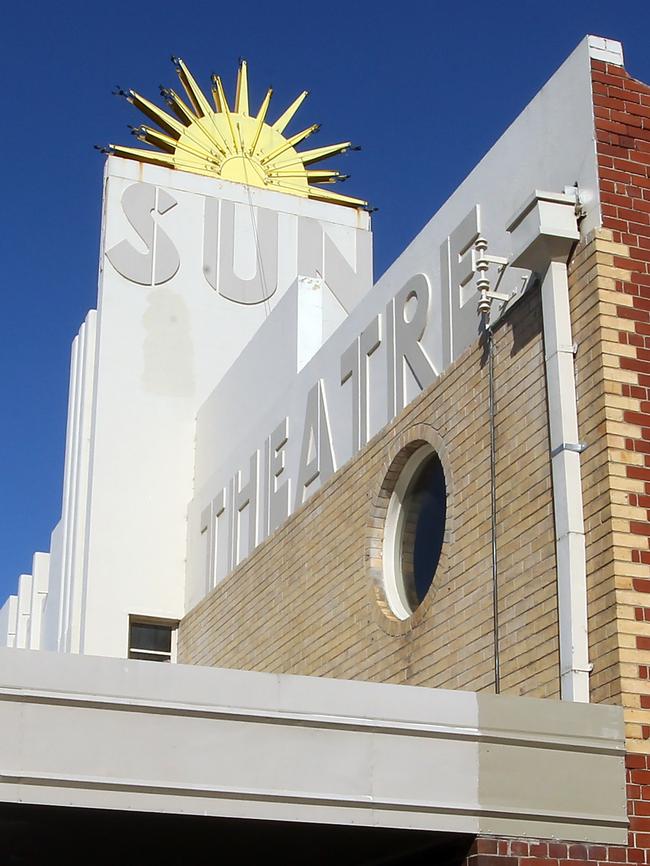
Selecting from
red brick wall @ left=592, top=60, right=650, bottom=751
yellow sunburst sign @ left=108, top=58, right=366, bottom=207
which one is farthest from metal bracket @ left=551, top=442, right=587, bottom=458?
yellow sunburst sign @ left=108, top=58, right=366, bottom=207

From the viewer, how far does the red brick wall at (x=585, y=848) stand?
7.46 meters

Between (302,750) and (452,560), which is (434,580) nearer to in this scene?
(452,560)

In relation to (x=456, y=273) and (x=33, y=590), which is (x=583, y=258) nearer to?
(x=456, y=273)

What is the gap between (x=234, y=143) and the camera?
23656mm

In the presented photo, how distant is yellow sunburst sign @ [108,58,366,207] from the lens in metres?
23.1

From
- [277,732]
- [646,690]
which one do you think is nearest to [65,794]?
[277,732]

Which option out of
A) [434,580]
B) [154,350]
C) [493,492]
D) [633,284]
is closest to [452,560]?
[434,580]

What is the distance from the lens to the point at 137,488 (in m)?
19.8

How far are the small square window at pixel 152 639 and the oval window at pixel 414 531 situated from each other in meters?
7.43

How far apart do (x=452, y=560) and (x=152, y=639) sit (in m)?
9.22

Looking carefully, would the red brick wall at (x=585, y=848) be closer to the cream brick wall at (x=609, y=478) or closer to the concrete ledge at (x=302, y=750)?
the concrete ledge at (x=302, y=750)

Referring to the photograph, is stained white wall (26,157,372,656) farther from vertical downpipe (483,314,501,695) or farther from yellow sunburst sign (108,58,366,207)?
vertical downpipe (483,314,501,695)

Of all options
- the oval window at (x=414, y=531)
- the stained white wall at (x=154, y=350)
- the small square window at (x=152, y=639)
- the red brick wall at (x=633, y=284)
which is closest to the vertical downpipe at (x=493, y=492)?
the oval window at (x=414, y=531)

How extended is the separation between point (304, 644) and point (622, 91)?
254 inches
